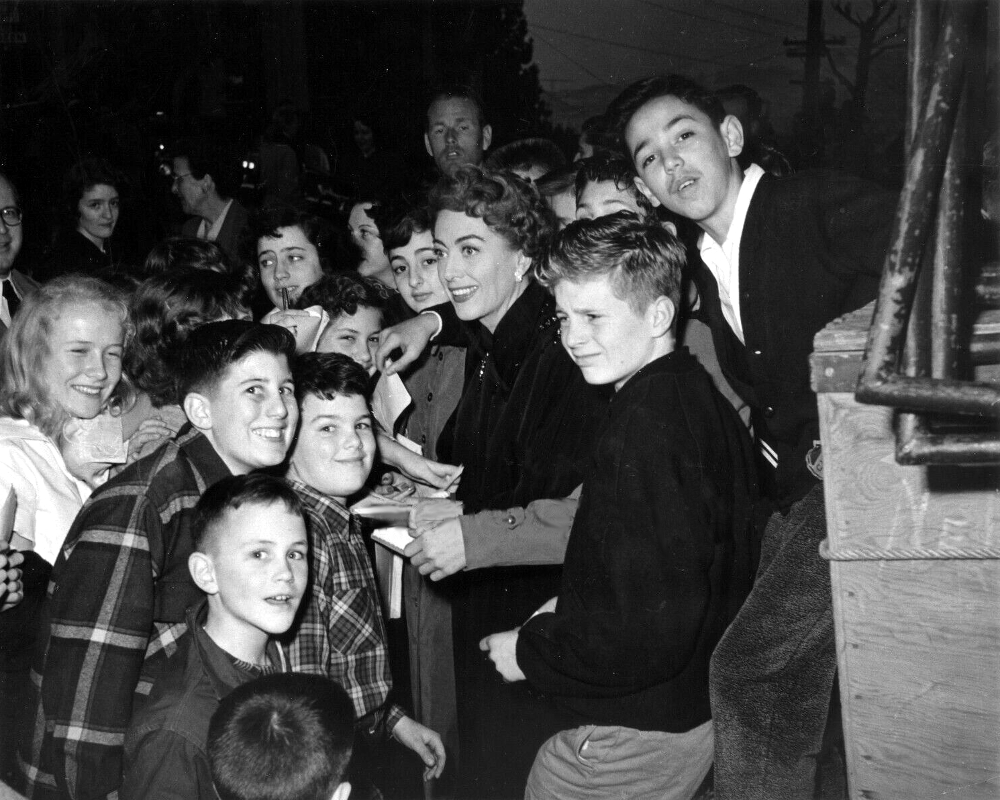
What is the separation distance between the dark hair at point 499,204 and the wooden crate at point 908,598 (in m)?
1.51

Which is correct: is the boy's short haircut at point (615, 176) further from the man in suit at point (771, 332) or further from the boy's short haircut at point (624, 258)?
the boy's short haircut at point (624, 258)

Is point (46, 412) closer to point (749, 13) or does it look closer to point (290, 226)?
point (290, 226)

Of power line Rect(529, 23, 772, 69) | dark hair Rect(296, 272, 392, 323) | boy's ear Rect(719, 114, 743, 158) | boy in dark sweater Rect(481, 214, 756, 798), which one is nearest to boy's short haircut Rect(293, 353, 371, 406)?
boy in dark sweater Rect(481, 214, 756, 798)

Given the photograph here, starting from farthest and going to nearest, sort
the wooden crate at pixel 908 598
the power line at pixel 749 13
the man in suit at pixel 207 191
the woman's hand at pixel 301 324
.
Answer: the man in suit at pixel 207 191, the woman's hand at pixel 301 324, the power line at pixel 749 13, the wooden crate at pixel 908 598

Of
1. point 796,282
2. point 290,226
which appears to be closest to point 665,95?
point 796,282

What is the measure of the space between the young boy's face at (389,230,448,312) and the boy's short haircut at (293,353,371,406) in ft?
3.09

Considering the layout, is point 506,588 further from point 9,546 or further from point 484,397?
point 9,546

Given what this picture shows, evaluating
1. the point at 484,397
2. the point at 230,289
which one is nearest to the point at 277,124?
the point at 230,289

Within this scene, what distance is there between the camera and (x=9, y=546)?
2.16 metres

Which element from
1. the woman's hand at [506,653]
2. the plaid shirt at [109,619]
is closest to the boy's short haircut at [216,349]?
the plaid shirt at [109,619]

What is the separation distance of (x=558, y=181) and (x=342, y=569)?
1627 mm

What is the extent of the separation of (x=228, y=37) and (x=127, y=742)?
20.4ft

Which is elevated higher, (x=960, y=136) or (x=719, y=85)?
(x=719, y=85)

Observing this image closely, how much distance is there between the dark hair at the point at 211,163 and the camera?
4.70 meters
